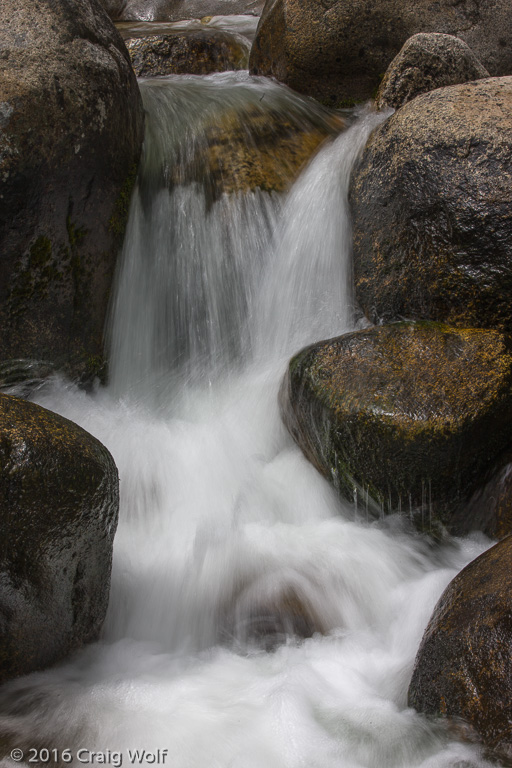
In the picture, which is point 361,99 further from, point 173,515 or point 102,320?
point 173,515

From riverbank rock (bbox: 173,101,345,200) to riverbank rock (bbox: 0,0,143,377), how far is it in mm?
611

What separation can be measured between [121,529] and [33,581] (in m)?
1.04

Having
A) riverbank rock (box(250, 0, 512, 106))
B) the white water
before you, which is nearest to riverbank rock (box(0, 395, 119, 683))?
the white water

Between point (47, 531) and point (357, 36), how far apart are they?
574cm

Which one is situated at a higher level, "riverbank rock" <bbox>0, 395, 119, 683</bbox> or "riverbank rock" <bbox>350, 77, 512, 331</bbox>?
"riverbank rock" <bbox>350, 77, 512, 331</bbox>

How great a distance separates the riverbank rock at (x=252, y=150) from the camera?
4996mm

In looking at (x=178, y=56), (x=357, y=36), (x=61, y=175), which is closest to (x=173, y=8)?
(x=178, y=56)

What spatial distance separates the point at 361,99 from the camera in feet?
21.2

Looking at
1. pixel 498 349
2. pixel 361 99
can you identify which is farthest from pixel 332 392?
pixel 361 99

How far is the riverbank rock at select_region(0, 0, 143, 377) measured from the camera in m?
3.91

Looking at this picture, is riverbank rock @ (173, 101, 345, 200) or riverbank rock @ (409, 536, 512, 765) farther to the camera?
riverbank rock @ (173, 101, 345, 200)

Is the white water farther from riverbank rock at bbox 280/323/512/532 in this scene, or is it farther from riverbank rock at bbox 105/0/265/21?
riverbank rock at bbox 105/0/265/21

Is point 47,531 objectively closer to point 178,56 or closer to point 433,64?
point 433,64

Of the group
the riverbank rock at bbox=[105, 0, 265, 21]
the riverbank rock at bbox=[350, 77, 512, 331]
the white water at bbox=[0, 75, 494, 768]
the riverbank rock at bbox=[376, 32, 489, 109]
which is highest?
the riverbank rock at bbox=[105, 0, 265, 21]
